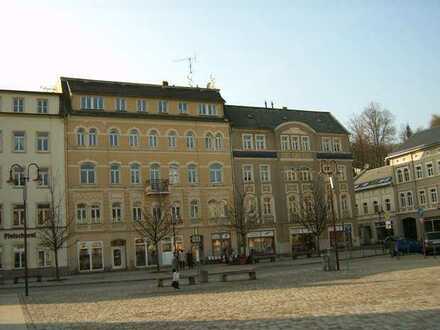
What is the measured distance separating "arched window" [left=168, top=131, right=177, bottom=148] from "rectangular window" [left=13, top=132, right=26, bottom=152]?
12.7m

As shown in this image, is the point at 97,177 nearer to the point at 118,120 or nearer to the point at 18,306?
the point at 118,120

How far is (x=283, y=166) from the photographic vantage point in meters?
56.8

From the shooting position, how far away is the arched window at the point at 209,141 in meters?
53.4

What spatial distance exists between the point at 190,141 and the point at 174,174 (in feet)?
11.8

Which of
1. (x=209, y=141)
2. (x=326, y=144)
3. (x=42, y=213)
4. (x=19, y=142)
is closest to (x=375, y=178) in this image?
(x=326, y=144)

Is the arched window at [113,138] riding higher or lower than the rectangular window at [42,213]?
higher

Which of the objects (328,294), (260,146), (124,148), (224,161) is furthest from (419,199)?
(328,294)

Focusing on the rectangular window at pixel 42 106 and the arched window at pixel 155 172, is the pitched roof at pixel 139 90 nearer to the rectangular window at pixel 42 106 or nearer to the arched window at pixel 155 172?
the rectangular window at pixel 42 106

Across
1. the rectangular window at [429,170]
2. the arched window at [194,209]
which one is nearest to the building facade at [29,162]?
the arched window at [194,209]

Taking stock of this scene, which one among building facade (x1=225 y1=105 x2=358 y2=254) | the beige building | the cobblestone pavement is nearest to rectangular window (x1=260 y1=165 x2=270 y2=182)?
building facade (x1=225 y1=105 x2=358 y2=254)

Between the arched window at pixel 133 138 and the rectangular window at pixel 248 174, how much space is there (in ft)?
36.5

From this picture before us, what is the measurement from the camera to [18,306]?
19.8 m

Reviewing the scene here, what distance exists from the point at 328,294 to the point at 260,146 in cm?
3912

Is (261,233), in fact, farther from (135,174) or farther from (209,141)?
(135,174)
